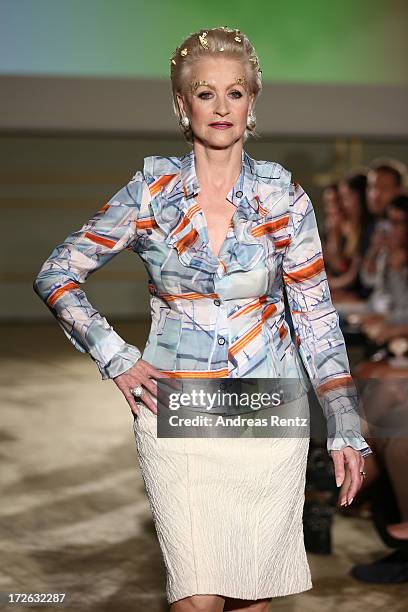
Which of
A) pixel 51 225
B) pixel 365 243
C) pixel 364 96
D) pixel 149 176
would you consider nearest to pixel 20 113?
pixel 51 225

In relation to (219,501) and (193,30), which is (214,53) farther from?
(193,30)

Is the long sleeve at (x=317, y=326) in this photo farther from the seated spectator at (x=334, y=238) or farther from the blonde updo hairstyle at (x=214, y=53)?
the seated spectator at (x=334, y=238)

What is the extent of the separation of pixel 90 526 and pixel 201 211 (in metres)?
2.37

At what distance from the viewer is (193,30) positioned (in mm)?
10109

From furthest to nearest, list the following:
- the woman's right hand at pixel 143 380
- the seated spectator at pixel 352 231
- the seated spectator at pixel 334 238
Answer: the seated spectator at pixel 334 238 < the seated spectator at pixel 352 231 < the woman's right hand at pixel 143 380

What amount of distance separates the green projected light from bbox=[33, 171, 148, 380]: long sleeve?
7.67 metres

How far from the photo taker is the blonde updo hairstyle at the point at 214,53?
6.63 ft

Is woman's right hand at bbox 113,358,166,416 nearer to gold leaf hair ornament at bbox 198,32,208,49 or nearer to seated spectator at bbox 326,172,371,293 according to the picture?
gold leaf hair ornament at bbox 198,32,208,49

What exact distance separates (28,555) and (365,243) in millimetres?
3647

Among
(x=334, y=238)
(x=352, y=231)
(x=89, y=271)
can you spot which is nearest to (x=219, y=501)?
(x=89, y=271)

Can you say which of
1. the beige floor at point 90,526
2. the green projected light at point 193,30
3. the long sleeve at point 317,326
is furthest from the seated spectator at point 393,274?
the green projected light at point 193,30

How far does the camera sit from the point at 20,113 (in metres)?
10.5

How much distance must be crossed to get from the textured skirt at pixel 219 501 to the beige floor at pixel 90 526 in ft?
4.12

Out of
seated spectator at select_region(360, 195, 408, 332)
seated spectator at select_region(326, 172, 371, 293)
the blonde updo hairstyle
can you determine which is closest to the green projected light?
seated spectator at select_region(326, 172, 371, 293)
